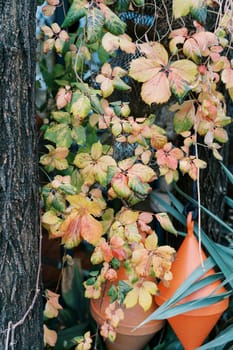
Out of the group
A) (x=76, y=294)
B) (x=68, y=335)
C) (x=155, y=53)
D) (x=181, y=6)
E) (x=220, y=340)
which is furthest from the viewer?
(x=76, y=294)

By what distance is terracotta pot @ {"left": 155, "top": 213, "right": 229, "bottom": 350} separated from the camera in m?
1.17

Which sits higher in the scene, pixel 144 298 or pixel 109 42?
pixel 109 42

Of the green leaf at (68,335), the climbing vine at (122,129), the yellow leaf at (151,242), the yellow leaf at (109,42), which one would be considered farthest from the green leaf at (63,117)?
the green leaf at (68,335)

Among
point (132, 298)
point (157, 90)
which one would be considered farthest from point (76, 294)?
point (157, 90)

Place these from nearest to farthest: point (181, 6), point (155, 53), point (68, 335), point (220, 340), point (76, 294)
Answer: point (181, 6)
point (155, 53)
point (220, 340)
point (68, 335)
point (76, 294)

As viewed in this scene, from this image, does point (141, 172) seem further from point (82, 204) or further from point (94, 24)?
point (94, 24)

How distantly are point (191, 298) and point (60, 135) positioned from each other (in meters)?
0.61

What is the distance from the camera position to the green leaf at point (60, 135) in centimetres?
111

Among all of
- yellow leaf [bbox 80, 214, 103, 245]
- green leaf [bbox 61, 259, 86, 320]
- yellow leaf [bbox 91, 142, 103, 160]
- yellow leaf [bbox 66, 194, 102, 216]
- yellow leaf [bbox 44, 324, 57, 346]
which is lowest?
green leaf [bbox 61, 259, 86, 320]

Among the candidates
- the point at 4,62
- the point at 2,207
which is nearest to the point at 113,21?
the point at 4,62

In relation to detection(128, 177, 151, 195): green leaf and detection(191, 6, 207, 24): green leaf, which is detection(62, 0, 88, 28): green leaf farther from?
detection(128, 177, 151, 195): green leaf

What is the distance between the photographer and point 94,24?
93cm

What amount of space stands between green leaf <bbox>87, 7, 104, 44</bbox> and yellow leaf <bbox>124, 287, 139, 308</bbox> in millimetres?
687

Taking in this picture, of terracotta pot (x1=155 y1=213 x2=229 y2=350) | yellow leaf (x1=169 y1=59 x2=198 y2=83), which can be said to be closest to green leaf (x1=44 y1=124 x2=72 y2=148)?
yellow leaf (x1=169 y1=59 x2=198 y2=83)
